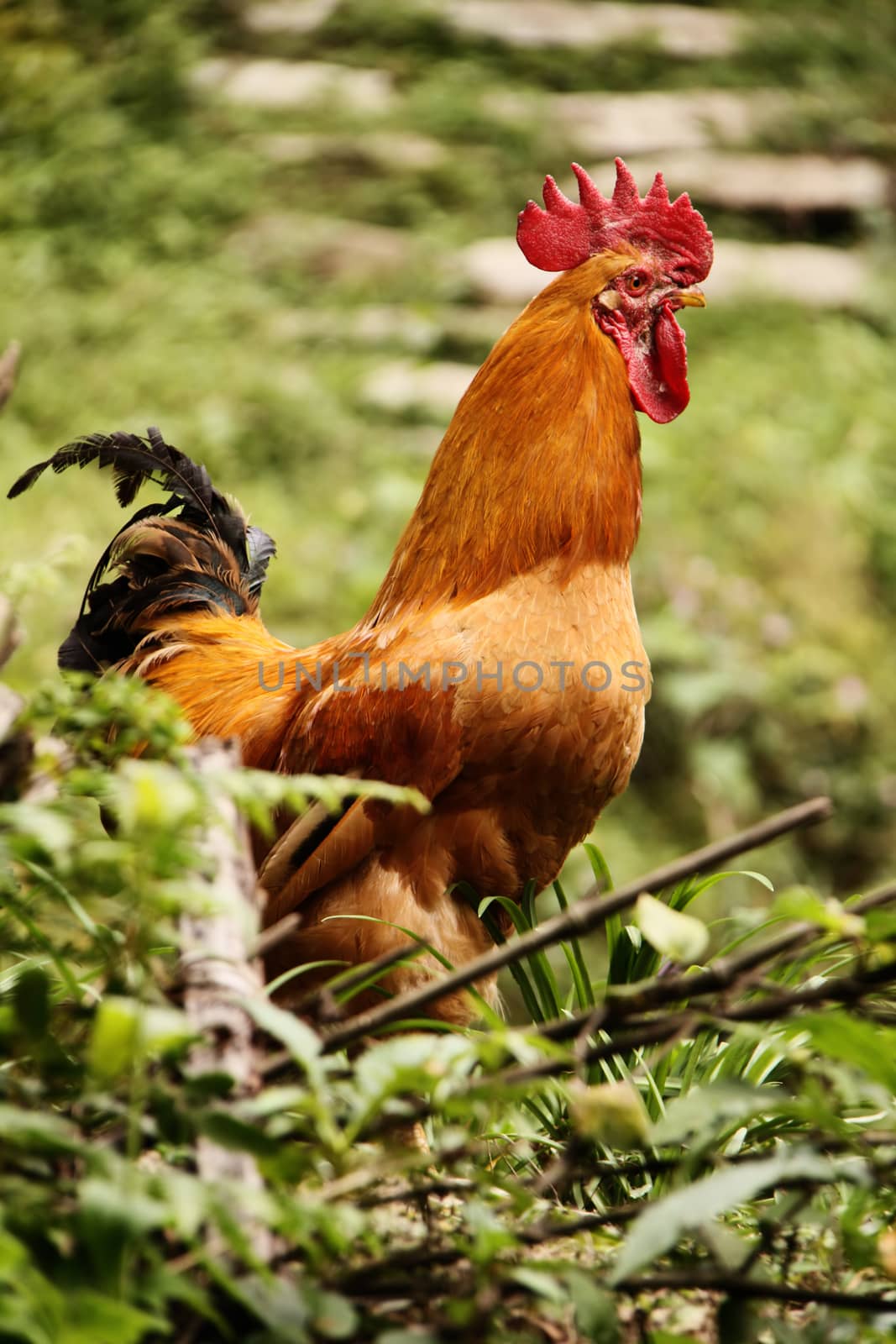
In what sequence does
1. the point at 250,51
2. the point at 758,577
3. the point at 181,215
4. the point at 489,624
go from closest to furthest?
the point at 489,624 → the point at 758,577 → the point at 181,215 → the point at 250,51

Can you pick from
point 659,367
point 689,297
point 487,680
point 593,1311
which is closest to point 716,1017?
point 593,1311

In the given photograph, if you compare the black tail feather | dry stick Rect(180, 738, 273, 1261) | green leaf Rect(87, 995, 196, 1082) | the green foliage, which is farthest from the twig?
the black tail feather

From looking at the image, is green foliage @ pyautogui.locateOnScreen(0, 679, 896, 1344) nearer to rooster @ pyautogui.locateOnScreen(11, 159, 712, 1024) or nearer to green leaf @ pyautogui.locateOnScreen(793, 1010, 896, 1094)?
green leaf @ pyautogui.locateOnScreen(793, 1010, 896, 1094)

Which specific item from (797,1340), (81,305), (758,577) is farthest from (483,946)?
(81,305)

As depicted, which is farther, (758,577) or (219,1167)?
(758,577)

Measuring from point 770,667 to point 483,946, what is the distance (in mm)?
3897

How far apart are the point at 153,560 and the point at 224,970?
237 centimetres

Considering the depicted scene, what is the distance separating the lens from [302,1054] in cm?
120

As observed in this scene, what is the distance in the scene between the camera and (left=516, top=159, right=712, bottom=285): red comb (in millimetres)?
3109

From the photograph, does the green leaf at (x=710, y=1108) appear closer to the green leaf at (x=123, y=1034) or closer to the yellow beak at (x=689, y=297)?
the green leaf at (x=123, y=1034)

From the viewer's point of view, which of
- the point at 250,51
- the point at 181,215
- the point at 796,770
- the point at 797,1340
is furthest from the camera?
the point at 250,51

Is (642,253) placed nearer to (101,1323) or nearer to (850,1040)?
(850,1040)

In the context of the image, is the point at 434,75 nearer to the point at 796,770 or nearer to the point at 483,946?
the point at 796,770

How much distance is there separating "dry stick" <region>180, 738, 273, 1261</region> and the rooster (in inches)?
33.7
